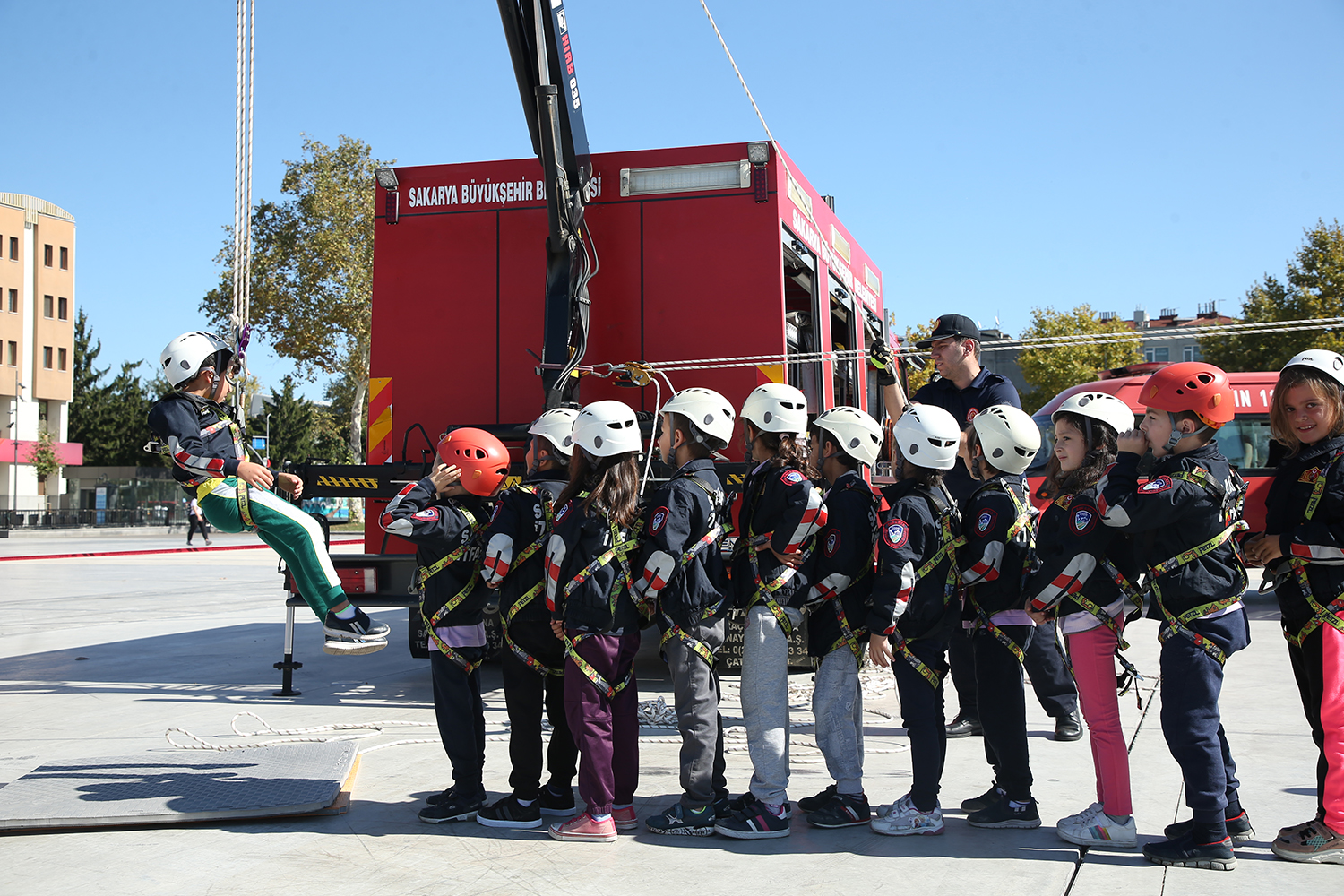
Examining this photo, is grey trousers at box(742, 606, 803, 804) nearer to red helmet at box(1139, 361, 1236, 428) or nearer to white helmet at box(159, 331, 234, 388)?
red helmet at box(1139, 361, 1236, 428)

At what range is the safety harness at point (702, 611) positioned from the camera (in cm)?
430

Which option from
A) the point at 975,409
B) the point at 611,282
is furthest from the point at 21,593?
the point at 975,409

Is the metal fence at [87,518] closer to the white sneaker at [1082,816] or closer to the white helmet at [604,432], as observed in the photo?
the white helmet at [604,432]

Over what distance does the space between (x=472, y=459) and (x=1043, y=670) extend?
3302 millimetres

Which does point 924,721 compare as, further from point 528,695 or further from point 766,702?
point 528,695

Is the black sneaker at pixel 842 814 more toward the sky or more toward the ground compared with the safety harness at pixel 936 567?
more toward the ground

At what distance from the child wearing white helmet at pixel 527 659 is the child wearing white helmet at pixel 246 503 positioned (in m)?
0.64

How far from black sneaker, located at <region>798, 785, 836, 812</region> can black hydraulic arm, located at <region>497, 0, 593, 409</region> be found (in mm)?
3293

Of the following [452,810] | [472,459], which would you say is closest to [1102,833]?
[452,810]

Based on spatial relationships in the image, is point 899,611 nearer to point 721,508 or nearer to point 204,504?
point 721,508

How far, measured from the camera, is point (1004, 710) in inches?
170

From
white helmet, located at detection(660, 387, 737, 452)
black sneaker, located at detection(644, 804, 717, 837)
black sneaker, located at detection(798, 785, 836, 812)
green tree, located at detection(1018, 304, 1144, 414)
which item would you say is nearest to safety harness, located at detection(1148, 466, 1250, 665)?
black sneaker, located at detection(798, 785, 836, 812)

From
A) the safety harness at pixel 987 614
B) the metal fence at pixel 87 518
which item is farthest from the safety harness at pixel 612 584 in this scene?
the metal fence at pixel 87 518

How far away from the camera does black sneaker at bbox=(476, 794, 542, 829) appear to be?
4.42 metres
